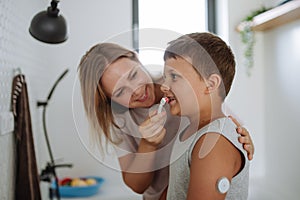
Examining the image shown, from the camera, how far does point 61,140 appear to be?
155cm

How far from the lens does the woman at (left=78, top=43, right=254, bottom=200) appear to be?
74 cm

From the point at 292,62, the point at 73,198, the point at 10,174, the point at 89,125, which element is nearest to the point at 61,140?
the point at 73,198

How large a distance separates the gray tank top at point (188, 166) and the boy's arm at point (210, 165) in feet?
0.05

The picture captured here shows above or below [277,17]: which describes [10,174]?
below

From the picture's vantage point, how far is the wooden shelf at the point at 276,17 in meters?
1.24

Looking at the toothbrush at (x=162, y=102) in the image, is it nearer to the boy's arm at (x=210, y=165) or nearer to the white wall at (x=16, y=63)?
the boy's arm at (x=210, y=165)

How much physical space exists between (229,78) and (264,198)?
0.80 m

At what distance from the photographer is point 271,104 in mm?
1437

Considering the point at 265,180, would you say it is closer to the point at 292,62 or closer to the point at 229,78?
the point at 292,62

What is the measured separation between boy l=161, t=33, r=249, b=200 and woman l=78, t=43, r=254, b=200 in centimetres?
3

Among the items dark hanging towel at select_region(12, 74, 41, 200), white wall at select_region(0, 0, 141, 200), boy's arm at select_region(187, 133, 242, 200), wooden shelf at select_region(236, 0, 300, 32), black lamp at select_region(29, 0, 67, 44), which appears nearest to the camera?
boy's arm at select_region(187, 133, 242, 200)

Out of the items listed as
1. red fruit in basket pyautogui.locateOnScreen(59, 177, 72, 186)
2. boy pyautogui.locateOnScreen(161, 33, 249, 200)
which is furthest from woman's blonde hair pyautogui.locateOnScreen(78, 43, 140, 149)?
red fruit in basket pyautogui.locateOnScreen(59, 177, 72, 186)

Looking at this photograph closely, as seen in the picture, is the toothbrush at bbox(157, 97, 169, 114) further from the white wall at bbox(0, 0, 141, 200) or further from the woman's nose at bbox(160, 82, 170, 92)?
the white wall at bbox(0, 0, 141, 200)

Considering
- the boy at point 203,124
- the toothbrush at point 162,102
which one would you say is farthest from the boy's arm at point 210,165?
the toothbrush at point 162,102
